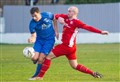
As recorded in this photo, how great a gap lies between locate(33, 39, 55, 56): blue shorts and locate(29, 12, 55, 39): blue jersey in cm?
12

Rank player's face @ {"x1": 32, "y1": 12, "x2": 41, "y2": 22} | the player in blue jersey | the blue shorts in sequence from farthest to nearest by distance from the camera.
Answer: the blue shorts
the player in blue jersey
player's face @ {"x1": 32, "y1": 12, "x2": 41, "y2": 22}

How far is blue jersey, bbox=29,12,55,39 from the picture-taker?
15567 mm

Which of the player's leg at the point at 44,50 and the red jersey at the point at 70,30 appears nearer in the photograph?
the red jersey at the point at 70,30

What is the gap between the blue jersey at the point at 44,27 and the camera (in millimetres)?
15567

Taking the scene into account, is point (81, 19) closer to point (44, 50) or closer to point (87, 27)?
point (44, 50)

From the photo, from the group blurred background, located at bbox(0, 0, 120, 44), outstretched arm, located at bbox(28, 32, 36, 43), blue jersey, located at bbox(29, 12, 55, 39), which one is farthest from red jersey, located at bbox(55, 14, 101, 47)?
blurred background, located at bbox(0, 0, 120, 44)

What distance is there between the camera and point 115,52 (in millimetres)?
26828

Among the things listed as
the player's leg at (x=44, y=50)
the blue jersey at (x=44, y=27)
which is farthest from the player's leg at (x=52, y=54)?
the blue jersey at (x=44, y=27)

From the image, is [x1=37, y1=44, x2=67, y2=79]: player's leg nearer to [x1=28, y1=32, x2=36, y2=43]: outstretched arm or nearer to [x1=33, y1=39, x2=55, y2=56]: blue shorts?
[x1=33, y1=39, x2=55, y2=56]: blue shorts

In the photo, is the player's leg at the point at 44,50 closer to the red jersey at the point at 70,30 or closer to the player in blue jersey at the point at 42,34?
the player in blue jersey at the point at 42,34

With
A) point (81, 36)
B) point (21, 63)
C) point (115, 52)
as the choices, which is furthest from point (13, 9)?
point (21, 63)

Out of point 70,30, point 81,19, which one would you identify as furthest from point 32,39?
point 81,19

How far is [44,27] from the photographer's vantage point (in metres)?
15.7

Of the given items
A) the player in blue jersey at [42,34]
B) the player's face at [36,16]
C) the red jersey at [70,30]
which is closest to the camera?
the player's face at [36,16]
